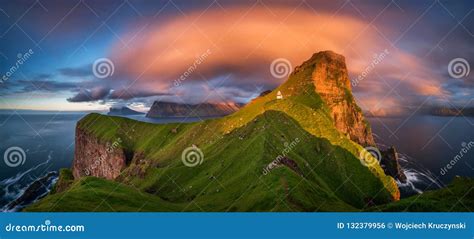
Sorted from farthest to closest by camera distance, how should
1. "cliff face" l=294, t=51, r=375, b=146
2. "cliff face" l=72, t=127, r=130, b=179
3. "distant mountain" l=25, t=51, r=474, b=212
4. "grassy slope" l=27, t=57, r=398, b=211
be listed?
1. "cliff face" l=294, t=51, r=375, b=146
2. "cliff face" l=72, t=127, r=130, b=179
3. "distant mountain" l=25, t=51, r=474, b=212
4. "grassy slope" l=27, t=57, r=398, b=211

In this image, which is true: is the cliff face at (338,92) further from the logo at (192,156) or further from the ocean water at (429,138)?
the logo at (192,156)

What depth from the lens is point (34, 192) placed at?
183 meters

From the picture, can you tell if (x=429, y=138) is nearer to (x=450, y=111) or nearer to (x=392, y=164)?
(x=392, y=164)

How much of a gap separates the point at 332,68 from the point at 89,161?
98.9 meters

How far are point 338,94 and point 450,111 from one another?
210 ft

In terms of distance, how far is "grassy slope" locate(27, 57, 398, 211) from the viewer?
64.4 metres

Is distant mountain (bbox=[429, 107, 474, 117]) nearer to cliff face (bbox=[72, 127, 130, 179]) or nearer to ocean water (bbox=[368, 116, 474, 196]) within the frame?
ocean water (bbox=[368, 116, 474, 196])

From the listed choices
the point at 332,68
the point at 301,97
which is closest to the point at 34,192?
the point at 301,97

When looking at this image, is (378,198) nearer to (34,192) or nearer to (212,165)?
(212,165)

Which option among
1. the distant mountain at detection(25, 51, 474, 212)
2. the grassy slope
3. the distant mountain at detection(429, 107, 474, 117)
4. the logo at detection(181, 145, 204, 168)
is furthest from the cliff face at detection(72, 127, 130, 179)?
the distant mountain at detection(429, 107, 474, 117)

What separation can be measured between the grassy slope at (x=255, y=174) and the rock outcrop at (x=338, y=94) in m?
17.7

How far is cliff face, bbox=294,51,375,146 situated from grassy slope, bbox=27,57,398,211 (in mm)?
17930

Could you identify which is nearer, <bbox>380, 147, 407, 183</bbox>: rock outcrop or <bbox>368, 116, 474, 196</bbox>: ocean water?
<bbox>368, 116, 474, 196</bbox>: ocean water

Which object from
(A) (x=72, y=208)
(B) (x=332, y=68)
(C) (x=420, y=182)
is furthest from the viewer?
(C) (x=420, y=182)
